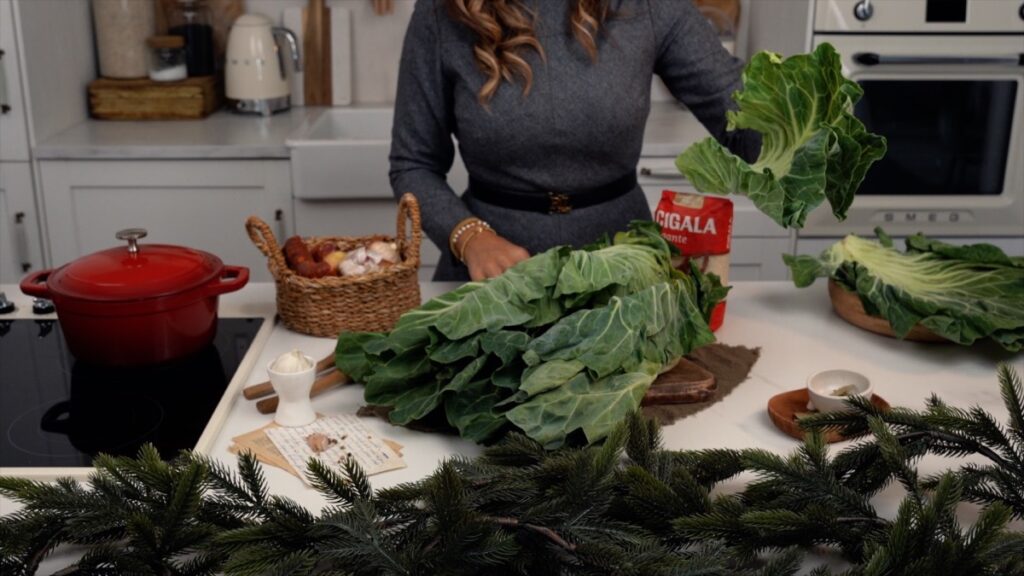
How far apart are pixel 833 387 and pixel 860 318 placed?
1.05ft

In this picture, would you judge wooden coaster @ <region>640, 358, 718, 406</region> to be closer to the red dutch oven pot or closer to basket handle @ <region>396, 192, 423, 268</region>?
basket handle @ <region>396, 192, 423, 268</region>

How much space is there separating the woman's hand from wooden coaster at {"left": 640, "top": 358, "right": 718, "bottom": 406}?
1.19 feet

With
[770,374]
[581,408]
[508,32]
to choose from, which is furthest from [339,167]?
[581,408]

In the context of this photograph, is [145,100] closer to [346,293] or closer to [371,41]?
[371,41]

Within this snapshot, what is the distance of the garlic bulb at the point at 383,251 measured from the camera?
1613mm

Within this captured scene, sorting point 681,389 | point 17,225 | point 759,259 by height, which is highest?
point 681,389

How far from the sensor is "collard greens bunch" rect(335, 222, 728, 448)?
4.01ft

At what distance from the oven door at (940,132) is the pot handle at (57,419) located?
202 centimetres

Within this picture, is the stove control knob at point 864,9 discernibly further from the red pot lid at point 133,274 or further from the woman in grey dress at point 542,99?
the red pot lid at point 133,274

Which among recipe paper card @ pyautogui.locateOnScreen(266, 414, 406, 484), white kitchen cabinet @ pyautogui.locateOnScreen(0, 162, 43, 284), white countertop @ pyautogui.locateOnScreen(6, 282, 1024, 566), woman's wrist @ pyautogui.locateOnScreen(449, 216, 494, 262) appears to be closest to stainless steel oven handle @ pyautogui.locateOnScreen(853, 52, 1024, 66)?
white countertop @ pyautogui.locateOnScreen(6, 282, 1024, 566)

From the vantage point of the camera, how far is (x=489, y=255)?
5.64 ft

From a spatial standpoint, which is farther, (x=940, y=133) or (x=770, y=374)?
(x=940, y=133)

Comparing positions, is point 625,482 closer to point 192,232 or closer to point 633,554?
point 633,554

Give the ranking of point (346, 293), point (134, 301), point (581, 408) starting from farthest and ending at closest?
point (346, 293), point (134, 301), point (581, 408)
